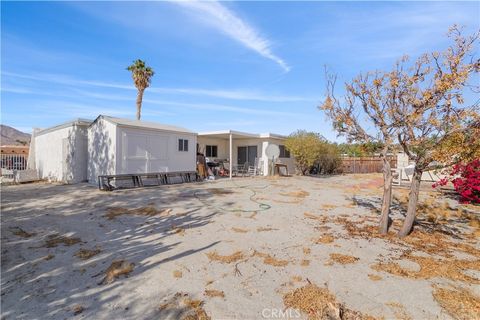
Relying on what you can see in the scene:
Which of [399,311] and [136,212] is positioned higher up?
[136,212]

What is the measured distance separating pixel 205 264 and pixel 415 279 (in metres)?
2.88

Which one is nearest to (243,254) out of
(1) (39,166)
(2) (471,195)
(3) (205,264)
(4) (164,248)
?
(3) (205,264)

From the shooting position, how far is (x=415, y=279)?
357cm

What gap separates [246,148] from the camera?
20562mm

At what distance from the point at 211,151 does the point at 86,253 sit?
16080 mm

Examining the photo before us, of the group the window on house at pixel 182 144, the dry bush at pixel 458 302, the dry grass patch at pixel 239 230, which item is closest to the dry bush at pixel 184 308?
the dry bush at pixel 458 302

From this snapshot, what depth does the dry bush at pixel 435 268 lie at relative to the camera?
12.0 feet

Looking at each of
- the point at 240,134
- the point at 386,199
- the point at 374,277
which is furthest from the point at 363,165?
the point at 374,277

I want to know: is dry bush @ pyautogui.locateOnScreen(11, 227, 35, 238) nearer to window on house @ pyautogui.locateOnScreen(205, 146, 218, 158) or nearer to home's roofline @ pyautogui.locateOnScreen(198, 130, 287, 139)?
home's roofline @ pyautogui.locateOnScreen(198, 130, 287, 139)

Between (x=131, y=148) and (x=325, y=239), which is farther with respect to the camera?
(x=131, y=148)

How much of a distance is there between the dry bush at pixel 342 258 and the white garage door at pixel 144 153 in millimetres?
10263

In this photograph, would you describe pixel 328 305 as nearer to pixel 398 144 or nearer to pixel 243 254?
pixel 243 254

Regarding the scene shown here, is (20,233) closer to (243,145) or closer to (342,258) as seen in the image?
(342,258)

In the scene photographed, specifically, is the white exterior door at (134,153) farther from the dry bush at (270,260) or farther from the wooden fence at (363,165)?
the wooden fence at (363,165)
